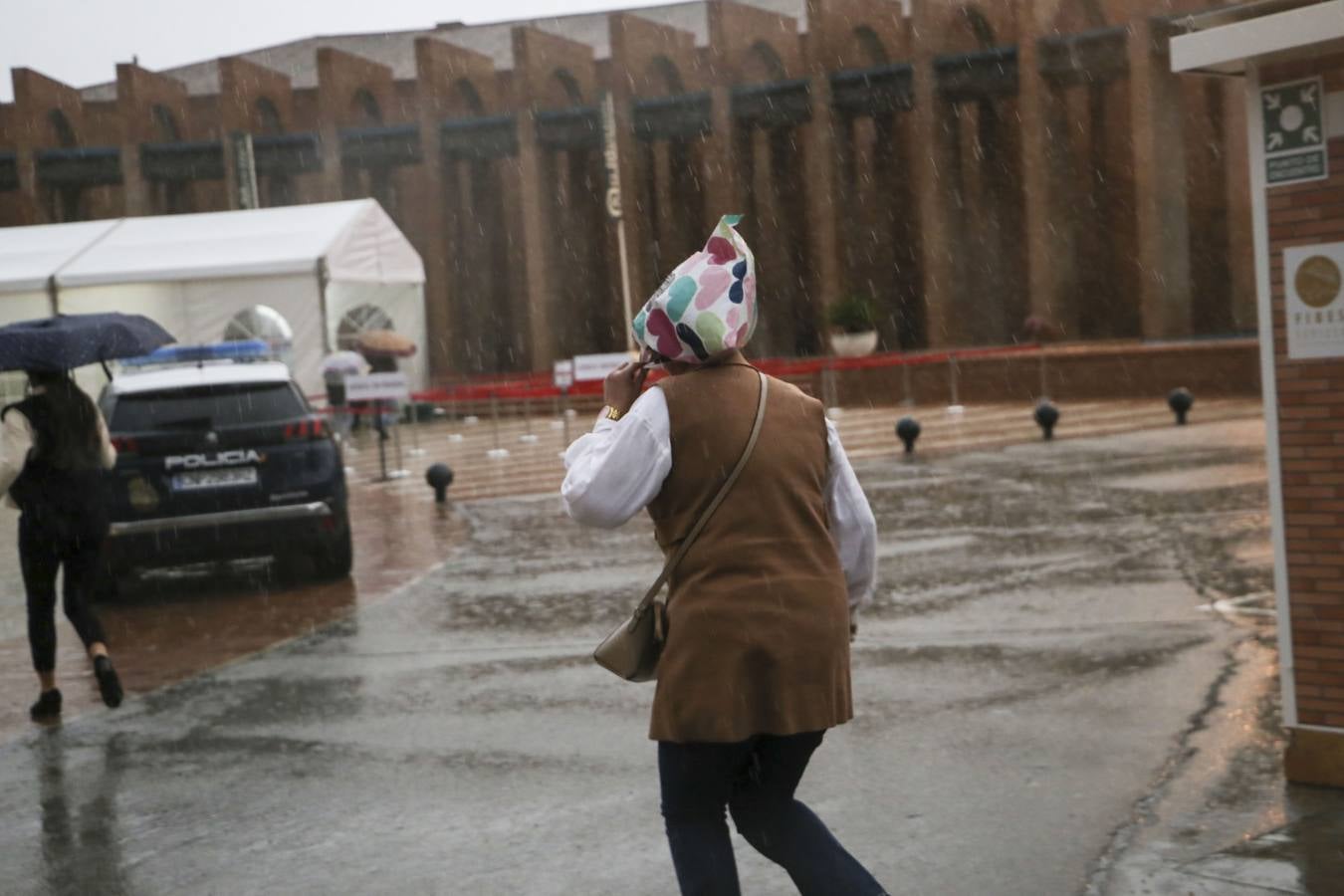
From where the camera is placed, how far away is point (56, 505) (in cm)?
754

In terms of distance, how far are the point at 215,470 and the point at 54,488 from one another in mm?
3735

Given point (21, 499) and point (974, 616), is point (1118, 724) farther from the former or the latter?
point (21, 499)

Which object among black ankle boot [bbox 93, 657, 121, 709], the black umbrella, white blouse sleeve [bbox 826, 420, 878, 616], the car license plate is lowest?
black ankle boot [bbox 93, 657, 121, 709]

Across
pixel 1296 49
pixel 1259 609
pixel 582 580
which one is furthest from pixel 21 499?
pixel 1259 609

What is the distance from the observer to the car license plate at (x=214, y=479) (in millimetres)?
11219

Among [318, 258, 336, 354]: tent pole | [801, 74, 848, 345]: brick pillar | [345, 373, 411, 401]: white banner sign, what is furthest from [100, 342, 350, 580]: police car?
[801, 74, 848, 345]: brick pillar

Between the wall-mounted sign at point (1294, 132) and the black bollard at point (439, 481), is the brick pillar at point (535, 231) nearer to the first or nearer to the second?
the black bollard at point (439, 481)

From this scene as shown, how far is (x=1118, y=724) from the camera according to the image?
638 cm

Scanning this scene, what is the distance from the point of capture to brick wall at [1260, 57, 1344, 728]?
5219 millimetres

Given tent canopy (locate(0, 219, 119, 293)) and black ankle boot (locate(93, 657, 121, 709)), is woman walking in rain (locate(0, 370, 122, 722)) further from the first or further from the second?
tent canopy (locate(0, 219, 119, 293))

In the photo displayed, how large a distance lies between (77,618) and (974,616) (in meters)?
4.74

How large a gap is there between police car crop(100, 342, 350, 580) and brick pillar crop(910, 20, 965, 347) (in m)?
26.5

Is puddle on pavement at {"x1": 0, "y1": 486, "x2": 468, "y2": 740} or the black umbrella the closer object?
the black umbrella

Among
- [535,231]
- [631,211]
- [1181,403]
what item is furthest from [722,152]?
[1181,403]
